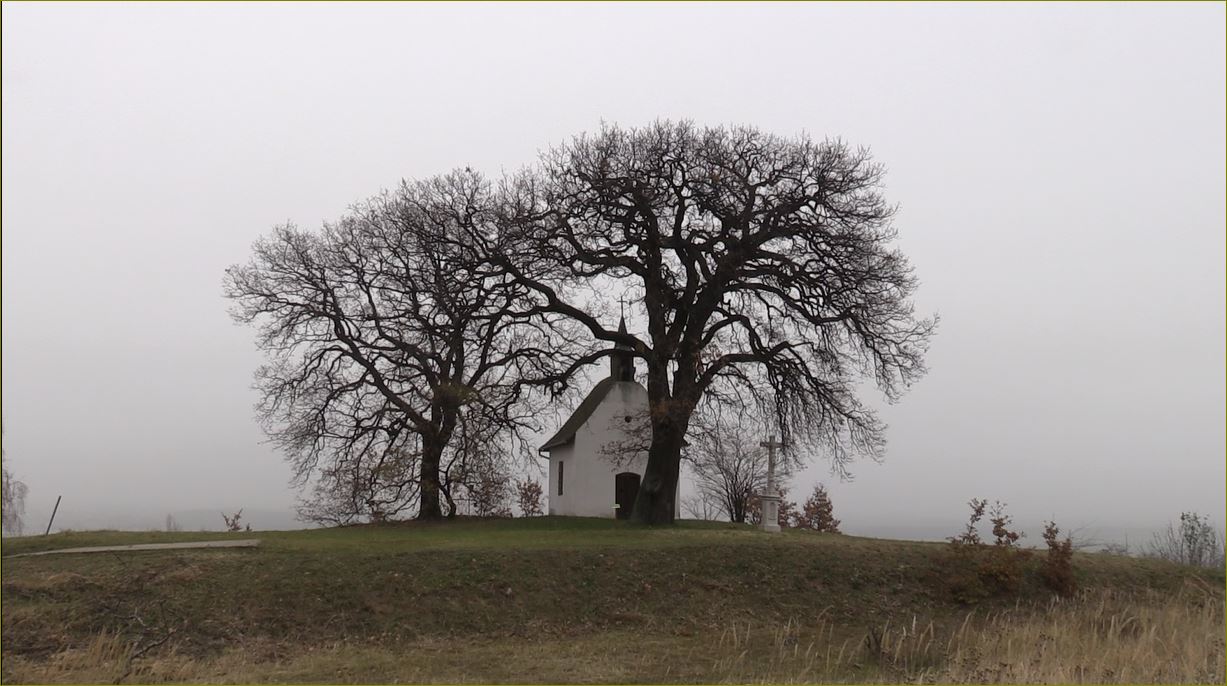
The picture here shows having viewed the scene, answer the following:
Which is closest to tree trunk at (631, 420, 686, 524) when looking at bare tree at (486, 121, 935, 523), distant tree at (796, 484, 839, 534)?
bare tree at (486, 121, 935, 523)

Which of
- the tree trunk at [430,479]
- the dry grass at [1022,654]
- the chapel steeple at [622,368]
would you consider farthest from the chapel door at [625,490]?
the dry grass at [1022,654]

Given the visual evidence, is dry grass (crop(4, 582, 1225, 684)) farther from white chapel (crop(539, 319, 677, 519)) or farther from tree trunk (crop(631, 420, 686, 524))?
white chapel (crop(539, 319, 677, 519))

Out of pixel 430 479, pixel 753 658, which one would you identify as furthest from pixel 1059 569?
pixel 430 479

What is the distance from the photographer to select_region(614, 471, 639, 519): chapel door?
3662 cm

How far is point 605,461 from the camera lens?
36500 millimetres

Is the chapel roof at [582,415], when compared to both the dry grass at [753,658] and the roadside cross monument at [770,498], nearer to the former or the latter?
the roadside cross monument at [770,498]

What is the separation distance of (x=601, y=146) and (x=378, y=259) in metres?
10.8

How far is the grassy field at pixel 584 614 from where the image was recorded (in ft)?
47.9

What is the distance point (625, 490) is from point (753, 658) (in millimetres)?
20504

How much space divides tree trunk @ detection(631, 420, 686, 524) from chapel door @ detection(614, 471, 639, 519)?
20.7 feet

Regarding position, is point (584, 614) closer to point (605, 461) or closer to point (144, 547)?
point (144, 547)

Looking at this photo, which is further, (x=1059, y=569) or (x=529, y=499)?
(x=529, y=499)

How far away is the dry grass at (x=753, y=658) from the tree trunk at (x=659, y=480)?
35.5 feet

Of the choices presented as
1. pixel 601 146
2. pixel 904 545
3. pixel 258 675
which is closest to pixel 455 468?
pixel 601 146
